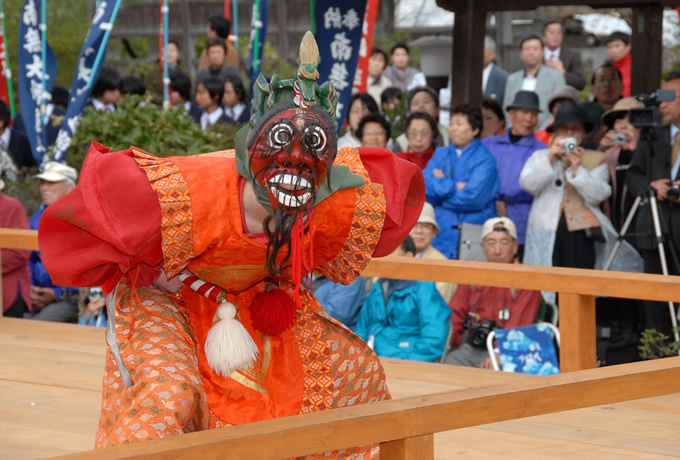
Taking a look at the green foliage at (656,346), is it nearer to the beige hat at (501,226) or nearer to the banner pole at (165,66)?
the beige hat at (501,226)

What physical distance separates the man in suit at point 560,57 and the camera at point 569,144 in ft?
7.68

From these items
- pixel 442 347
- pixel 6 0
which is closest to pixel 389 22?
pixel 6 0

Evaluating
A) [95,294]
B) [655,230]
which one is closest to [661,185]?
[655,230]

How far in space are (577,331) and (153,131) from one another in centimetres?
283

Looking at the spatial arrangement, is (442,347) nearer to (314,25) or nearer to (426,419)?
(426,419)

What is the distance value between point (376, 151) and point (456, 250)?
249cm

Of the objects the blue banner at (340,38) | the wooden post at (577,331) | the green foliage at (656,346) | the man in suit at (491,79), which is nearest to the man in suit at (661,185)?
the green foliage at (656,346)

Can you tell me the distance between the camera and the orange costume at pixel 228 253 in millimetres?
2385

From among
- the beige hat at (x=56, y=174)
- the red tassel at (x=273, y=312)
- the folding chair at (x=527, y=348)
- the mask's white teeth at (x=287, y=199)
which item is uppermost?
the mask's white teeth at (x=287, y=199)

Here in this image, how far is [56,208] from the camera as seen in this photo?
2523mm

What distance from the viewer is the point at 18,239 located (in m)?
4.62

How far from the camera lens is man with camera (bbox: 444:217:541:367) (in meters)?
4.52

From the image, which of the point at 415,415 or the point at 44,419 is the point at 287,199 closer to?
the point at 415,415

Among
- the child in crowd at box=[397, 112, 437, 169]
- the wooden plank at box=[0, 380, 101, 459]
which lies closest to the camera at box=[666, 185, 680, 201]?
the child in crowd at box=[397, 112, 437, 169]
